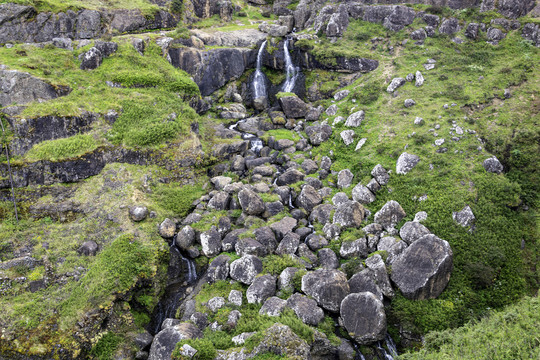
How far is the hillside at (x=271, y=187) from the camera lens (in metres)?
17.6

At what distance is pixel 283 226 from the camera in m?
23.9

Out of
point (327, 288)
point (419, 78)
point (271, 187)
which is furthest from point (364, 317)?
point (419, 78)

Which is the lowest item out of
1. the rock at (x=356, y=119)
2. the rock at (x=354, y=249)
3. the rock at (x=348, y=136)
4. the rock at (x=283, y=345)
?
the rock at (x=354, y=249)

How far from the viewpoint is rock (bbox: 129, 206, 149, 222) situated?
963 inches

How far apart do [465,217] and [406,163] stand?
6481mm

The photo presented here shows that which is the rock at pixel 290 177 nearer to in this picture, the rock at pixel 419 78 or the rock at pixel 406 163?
the rock at pixel 406 163

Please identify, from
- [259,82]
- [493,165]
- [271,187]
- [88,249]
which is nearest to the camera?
[88,249]

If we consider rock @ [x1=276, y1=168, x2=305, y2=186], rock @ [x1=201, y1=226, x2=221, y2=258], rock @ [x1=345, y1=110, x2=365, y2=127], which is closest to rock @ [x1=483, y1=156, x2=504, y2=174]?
rock @ [x1=345, y1=110, x2=365, y2=127]

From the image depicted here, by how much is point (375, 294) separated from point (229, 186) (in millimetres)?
15280

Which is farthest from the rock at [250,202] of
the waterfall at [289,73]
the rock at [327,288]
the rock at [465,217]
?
the waterfall at [289,73]

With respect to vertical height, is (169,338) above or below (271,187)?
below

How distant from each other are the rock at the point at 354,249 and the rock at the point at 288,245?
3.24 m

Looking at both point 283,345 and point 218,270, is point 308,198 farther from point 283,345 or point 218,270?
point 283,345

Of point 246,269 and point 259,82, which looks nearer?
point 246,269
